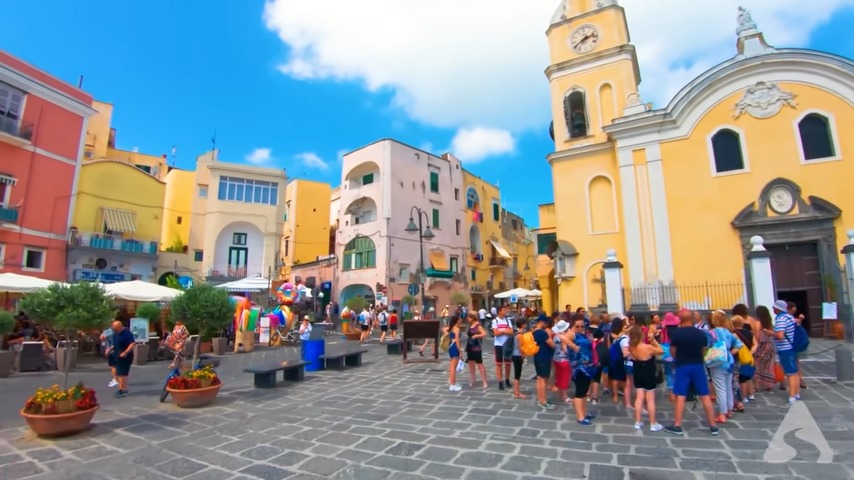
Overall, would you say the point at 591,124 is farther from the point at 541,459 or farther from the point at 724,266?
the point at 541,459

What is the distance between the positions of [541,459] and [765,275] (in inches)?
470

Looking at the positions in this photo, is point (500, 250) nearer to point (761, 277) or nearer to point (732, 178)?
point (732, 178)

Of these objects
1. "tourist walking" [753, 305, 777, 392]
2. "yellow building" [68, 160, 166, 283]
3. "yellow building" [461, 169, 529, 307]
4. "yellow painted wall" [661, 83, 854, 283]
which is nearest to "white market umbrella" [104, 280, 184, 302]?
"yellow building" [68, 160, 166, 283]

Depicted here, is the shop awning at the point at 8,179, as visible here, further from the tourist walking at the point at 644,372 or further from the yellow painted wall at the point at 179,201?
the tourist walking at the point at 644,372

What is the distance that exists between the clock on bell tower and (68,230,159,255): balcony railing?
2323 cm

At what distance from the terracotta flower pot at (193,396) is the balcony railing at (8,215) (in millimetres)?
17537

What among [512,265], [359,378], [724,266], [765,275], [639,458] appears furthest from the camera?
[512,265]

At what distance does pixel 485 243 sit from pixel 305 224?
53.3ft

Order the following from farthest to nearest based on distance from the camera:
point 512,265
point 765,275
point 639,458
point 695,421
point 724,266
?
point 512,265
point 724,266
point 765,275
point 695,421
point 639,458

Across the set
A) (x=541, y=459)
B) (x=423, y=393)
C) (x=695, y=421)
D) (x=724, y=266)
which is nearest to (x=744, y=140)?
(x=724, y=266)

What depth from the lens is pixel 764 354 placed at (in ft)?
23.8

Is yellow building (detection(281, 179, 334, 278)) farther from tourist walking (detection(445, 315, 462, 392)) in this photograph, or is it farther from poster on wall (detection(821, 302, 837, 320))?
poster on wall (detection(821, 302, 837, 320))

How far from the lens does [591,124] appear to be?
1977 cm

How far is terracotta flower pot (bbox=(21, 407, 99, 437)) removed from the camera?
17.6 feet
